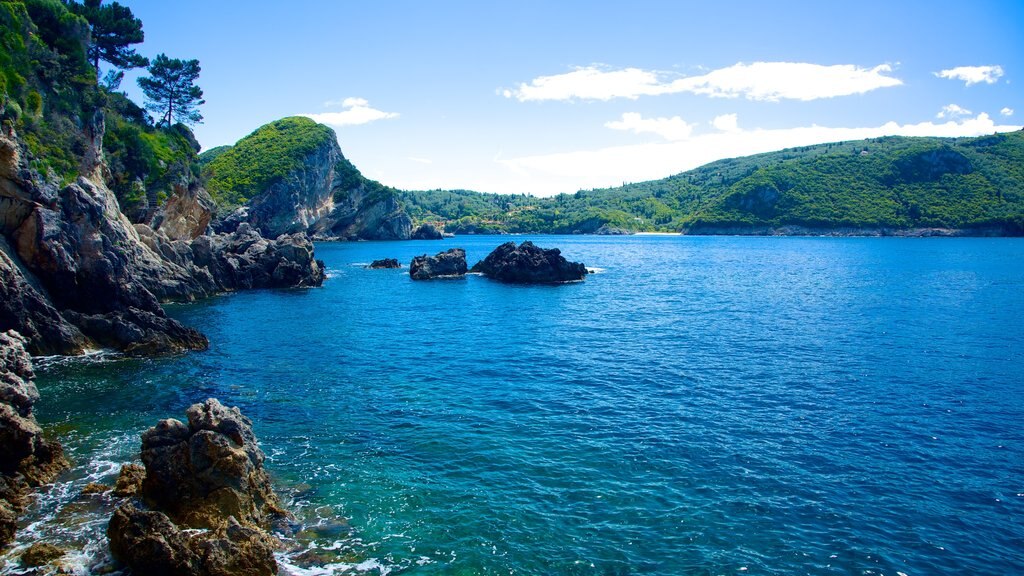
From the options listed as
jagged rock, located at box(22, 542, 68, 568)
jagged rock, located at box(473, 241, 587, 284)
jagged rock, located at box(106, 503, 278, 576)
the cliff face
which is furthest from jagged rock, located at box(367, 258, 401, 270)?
jagged rock, located at box(106, 503, 278, 576)

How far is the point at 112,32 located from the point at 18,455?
7680 cm

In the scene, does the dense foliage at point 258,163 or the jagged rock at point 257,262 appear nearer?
the jagged rock at point 257,262

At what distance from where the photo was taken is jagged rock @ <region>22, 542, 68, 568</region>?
52.4ft

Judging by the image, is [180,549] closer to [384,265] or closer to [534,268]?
[534,268]

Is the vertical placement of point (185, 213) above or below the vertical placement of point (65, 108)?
below

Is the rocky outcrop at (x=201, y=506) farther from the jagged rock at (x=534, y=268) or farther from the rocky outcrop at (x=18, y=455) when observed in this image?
the jagged rock at (x=534, y=268)

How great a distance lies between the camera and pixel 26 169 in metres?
41.4

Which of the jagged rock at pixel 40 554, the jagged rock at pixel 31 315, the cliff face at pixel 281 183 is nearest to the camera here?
the jagged rock at pixel 40 554

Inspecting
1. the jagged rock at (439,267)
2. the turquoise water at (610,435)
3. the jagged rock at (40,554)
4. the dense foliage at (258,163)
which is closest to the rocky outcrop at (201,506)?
the turquoise water at (610,435)

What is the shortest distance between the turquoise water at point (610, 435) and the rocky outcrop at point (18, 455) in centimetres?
74

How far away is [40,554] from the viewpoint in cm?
1619

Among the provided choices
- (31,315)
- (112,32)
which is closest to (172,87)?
(112,32)

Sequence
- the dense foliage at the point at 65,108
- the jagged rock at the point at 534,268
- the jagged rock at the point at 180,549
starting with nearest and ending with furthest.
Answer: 1. the jagged rock at the point at 180,549
2. the dense foliage at the point at 65,108
3. the jagged rock at the point at 534,268

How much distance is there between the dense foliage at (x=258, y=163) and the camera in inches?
6403
